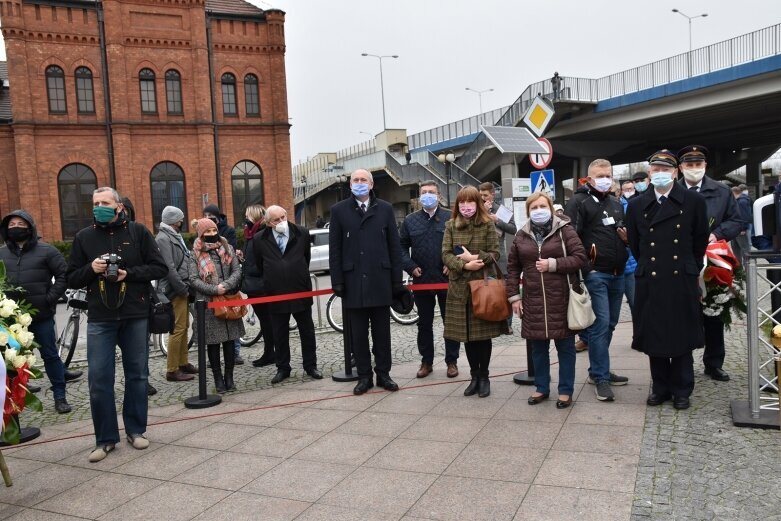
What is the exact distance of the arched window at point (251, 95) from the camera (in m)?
32.4

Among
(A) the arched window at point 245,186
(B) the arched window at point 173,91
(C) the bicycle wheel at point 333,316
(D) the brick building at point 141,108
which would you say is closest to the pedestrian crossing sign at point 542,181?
(C) the bicycle wheel at point 333,316

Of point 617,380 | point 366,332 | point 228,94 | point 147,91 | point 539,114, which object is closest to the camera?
point 617,380

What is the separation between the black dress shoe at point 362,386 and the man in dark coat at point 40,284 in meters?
2.96

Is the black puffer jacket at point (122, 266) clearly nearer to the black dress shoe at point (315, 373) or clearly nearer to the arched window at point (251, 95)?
the black dress shoe at point (315, 373)

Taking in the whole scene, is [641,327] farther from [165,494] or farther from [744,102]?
[744,102]

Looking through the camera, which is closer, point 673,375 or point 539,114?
point 673,375

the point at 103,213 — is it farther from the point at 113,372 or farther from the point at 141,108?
the point at 141,108

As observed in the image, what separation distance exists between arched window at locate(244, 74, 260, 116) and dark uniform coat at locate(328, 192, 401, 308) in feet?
90.9

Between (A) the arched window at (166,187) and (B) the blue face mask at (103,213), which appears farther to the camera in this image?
(A) the arched window at (166,187)

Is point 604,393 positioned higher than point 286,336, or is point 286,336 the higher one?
point 286,336

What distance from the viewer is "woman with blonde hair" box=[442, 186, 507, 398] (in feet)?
19.5

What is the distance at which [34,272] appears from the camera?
21.4 ft

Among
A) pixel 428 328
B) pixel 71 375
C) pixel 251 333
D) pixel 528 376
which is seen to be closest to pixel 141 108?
pixel 251 333

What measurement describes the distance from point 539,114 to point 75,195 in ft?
86.2
